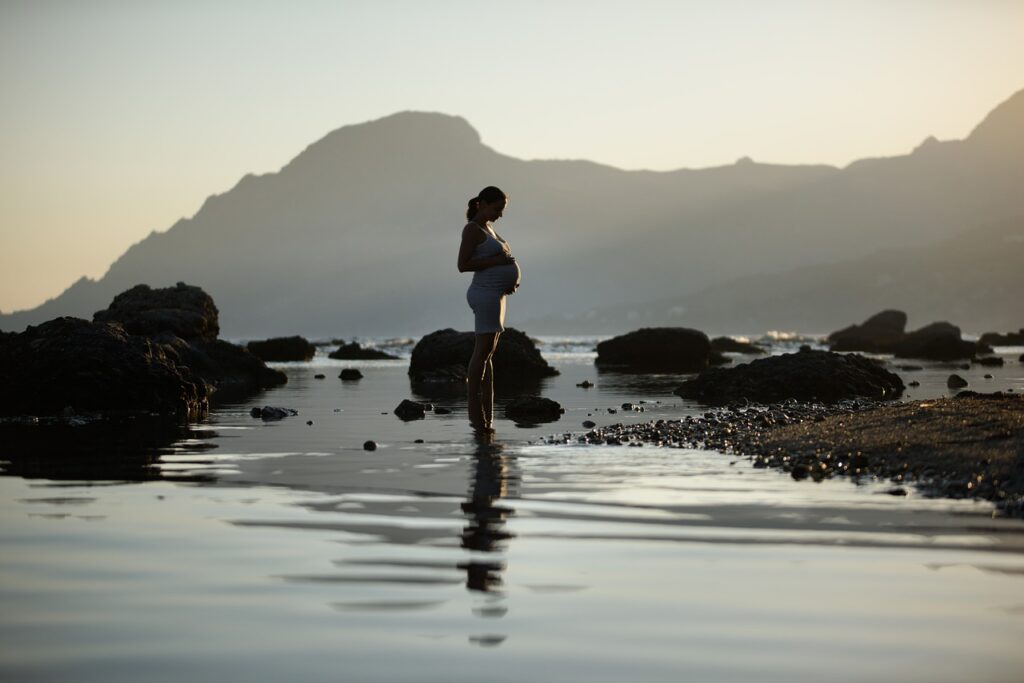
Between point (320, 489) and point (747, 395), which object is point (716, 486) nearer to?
point (320, 489)

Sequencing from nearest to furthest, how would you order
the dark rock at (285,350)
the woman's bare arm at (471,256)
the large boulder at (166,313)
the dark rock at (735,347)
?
the woman's bare arm at (471,256), the large boulder at (166,313), the dark rock at (285,350), the dark rock at (735,347)

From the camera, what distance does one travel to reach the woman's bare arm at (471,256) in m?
14.4

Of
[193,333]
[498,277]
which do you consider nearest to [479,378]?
[498,277]

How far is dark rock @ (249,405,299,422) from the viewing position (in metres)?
17.5

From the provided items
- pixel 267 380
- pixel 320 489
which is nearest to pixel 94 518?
pixel 320 489

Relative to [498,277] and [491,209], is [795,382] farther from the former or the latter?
[491,209]

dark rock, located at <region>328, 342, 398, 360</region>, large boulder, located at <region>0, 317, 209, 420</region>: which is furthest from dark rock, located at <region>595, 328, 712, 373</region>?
large boulder, located at <region>0, 317, 209, 420</region>

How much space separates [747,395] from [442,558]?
16.5 meters

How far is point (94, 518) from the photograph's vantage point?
7461mm

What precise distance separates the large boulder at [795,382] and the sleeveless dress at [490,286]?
7.22 metres

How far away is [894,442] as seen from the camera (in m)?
10.5

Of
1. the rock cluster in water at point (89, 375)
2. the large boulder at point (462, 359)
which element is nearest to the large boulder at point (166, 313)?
the large boulder at point (462, 359)

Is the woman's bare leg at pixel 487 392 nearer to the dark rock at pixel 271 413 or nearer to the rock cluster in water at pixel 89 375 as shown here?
the dark rock at pixel 271 413

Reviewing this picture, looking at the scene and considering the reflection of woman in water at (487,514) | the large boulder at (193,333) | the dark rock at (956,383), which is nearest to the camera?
the reflection of woman in water at (487,514)
